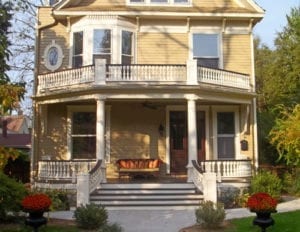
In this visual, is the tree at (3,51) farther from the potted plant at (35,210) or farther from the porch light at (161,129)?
the porch light at (161,129)

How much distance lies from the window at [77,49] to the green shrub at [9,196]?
31.3 ft

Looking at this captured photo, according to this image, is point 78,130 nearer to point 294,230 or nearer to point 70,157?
point 70,157

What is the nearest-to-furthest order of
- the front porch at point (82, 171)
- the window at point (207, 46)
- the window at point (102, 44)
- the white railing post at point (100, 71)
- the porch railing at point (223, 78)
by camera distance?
the front porch at point (82, 171), the white railing post at point (100, 71), the porch railing at point (223, 78), the window at point (102, 44), the window at point (207, 46)

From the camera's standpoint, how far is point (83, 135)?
2072 cm

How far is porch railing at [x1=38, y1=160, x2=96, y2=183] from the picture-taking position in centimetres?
1769

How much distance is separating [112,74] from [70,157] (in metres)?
4.66

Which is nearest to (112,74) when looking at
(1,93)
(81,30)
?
(81,30)

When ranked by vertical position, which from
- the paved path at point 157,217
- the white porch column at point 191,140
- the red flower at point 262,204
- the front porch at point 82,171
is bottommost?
the paved path at point 157,217

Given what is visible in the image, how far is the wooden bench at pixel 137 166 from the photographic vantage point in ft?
61.5

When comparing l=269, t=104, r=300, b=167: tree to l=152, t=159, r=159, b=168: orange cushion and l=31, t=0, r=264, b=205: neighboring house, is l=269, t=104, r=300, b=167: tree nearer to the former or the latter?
l=31, t=0, r=264, b=205: neighboring house

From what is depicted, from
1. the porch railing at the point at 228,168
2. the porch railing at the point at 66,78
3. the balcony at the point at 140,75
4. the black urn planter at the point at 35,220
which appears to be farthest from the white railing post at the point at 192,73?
the black urn planter at the point at 35,220

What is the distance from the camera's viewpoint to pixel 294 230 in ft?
35.8

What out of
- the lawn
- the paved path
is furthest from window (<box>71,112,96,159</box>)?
the lawn

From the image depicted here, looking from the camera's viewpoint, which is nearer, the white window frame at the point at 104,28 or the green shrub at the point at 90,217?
the green shrub at the point at 90,217
